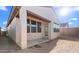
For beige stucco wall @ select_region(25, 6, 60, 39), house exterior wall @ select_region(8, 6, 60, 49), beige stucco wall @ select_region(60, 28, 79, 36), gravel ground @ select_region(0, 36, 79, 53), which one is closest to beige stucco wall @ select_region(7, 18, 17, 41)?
house exterior wall @ select_region(8, 6, 60, 49)

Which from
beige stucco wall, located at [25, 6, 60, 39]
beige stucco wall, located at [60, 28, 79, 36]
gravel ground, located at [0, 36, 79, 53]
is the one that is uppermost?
beige stucco wall, located at [25, 6, 60, 39]

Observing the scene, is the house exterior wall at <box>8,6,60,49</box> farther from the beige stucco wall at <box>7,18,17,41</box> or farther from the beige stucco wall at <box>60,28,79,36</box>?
the beige stucco wall at <box>60,28,79,36</box>

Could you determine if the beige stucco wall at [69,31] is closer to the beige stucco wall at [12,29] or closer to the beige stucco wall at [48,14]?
the beige stucco wall at [48,14]

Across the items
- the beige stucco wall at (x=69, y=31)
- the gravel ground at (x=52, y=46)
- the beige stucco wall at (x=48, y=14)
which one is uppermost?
the beige stucco wall at (x=48, y=14)

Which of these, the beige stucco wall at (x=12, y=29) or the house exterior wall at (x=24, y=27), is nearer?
the house exterior wall at (x=24, y=27)

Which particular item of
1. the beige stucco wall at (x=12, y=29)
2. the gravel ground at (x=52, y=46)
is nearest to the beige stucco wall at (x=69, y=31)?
the gravel ground at (x=52, y=46)

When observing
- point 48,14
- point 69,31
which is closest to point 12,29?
point 48,14

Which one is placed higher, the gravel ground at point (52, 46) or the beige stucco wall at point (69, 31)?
the beige stucco wall at point (69, 31)

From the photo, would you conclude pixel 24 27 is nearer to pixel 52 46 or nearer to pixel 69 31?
pixel 52 46

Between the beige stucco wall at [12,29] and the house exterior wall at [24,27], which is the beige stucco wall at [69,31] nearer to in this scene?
the house exterior wall at [24,27]

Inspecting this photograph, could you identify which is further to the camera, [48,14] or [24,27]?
[48,14]
